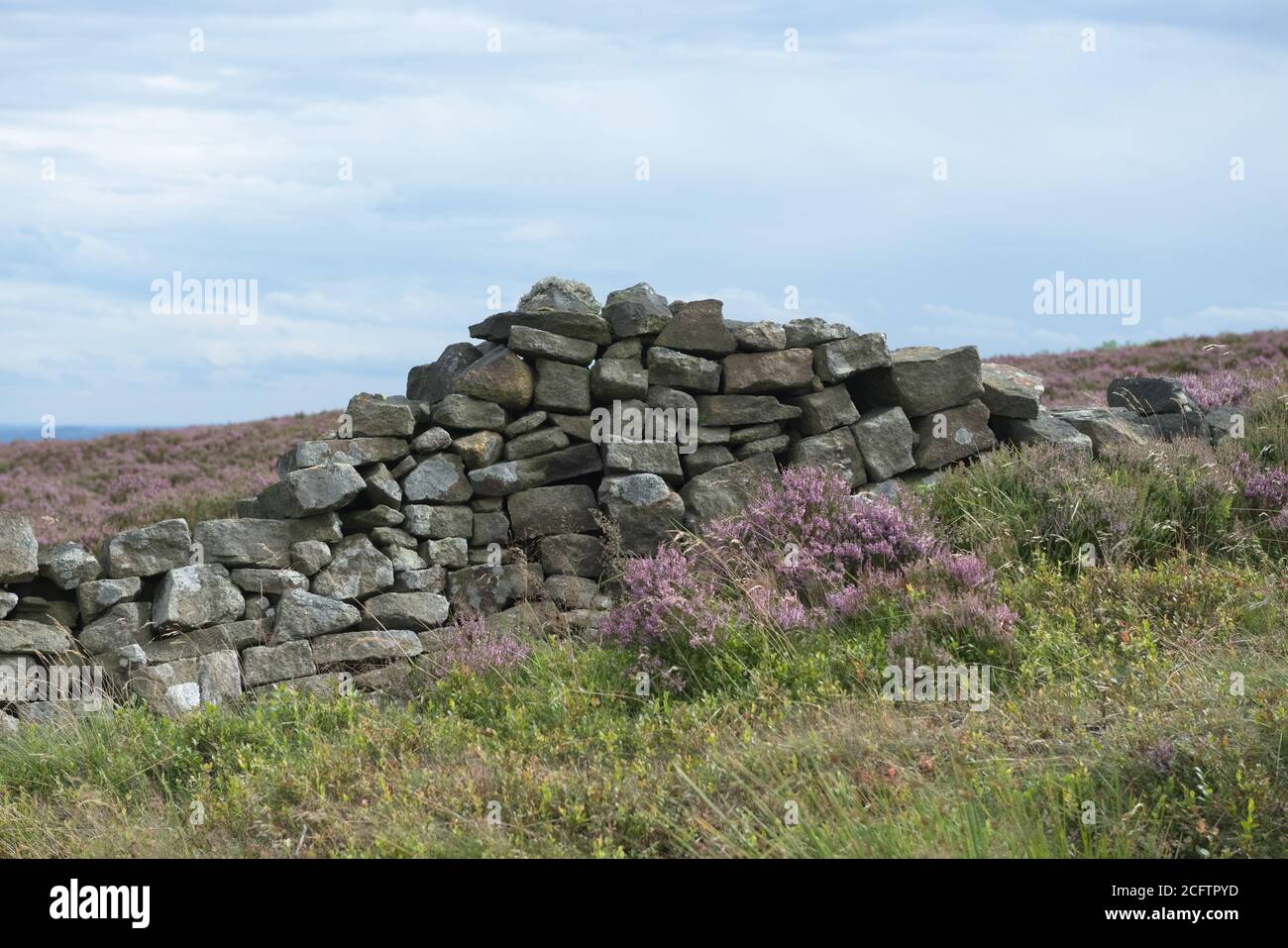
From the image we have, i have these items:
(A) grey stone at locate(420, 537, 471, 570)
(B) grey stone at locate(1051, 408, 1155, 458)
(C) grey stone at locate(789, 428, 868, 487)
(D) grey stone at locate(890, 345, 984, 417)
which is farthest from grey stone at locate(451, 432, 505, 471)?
(B) grey stone at locate(1051, 408, 1155, 458)

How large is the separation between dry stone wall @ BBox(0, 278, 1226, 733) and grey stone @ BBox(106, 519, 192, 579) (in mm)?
21

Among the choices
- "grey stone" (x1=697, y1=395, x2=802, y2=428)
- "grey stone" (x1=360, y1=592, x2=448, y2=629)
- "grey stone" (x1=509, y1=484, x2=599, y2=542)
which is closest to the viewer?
"grey stone" (x1=360, y1=592, x2=448, y2=629)

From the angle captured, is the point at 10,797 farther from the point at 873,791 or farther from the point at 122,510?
the point at 122,510

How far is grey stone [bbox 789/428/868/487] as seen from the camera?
9.66 metres

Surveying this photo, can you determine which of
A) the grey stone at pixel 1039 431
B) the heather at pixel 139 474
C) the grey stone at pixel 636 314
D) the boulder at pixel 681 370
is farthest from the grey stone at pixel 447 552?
the grey stone at pixel 1039 431

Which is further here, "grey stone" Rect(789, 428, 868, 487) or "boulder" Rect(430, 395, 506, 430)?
"grey stone" Rect(789, 428, 868, 487)

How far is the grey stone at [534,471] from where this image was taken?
910cm

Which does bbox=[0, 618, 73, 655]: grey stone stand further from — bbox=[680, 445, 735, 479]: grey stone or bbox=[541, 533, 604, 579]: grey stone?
bbox=[680, 445, 735, 479]: grey stone

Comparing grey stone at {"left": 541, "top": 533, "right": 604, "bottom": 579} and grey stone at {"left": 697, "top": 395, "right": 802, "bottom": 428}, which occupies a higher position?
grey stone at {"left": 697, "top": 395, "right": 802, "bottom": 428}

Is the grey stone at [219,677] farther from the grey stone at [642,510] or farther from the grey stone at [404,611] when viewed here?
the grey stone at [642,510]

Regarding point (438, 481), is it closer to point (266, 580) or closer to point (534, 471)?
point (534, 471)

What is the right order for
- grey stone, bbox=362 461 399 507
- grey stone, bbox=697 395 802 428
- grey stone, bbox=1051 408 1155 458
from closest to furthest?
1. grey stone, bbox=362 461 399 507
2. grey stone, bbox=697 395 802 428
3. grey stone, bbox=1051 408 1155 458

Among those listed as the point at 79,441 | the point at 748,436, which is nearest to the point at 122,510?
the point at 79,441
